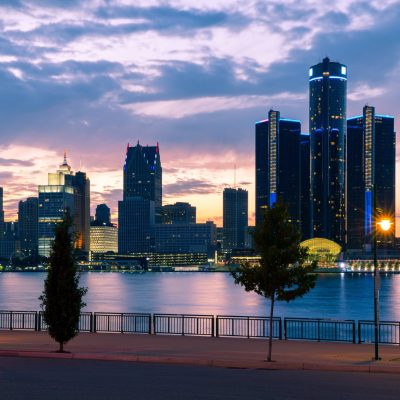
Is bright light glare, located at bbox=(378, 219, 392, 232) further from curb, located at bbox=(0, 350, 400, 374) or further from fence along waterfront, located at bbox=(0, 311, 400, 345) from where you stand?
curb, located at bbox=(0, 350, 400, 374)

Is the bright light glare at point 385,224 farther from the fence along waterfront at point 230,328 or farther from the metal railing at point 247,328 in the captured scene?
the metal railing at point 247,328

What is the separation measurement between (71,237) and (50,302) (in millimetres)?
2770

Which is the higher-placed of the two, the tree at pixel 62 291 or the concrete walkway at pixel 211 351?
the tree at pixel 62 291

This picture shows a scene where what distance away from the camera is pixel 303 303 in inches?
5256

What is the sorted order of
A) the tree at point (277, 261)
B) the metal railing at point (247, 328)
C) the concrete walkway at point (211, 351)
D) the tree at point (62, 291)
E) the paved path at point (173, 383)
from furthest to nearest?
the metal railing at point (247, 328)
the tree at point (62, 291)
the tree at point (277, 261)
the concrete walkway at point (211, 351)
the paved path at point (173, 383)

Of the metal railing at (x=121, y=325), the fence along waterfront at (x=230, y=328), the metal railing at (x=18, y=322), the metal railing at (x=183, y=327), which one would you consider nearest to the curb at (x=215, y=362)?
the fence along waterfront at (x=230, y=328)

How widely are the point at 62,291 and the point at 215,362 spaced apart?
23.3ft

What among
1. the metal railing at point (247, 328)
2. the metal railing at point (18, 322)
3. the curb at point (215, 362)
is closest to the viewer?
the curb at point (215, 362)

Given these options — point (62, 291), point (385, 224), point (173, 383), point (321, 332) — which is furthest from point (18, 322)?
point (173, 383)

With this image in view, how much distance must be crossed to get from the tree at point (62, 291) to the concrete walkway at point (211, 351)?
835 mm

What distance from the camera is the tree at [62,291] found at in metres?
27.8

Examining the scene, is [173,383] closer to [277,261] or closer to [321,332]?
[277,261]

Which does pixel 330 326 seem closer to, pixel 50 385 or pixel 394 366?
pixel 394 366

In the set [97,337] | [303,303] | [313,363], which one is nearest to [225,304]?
[303,303]
